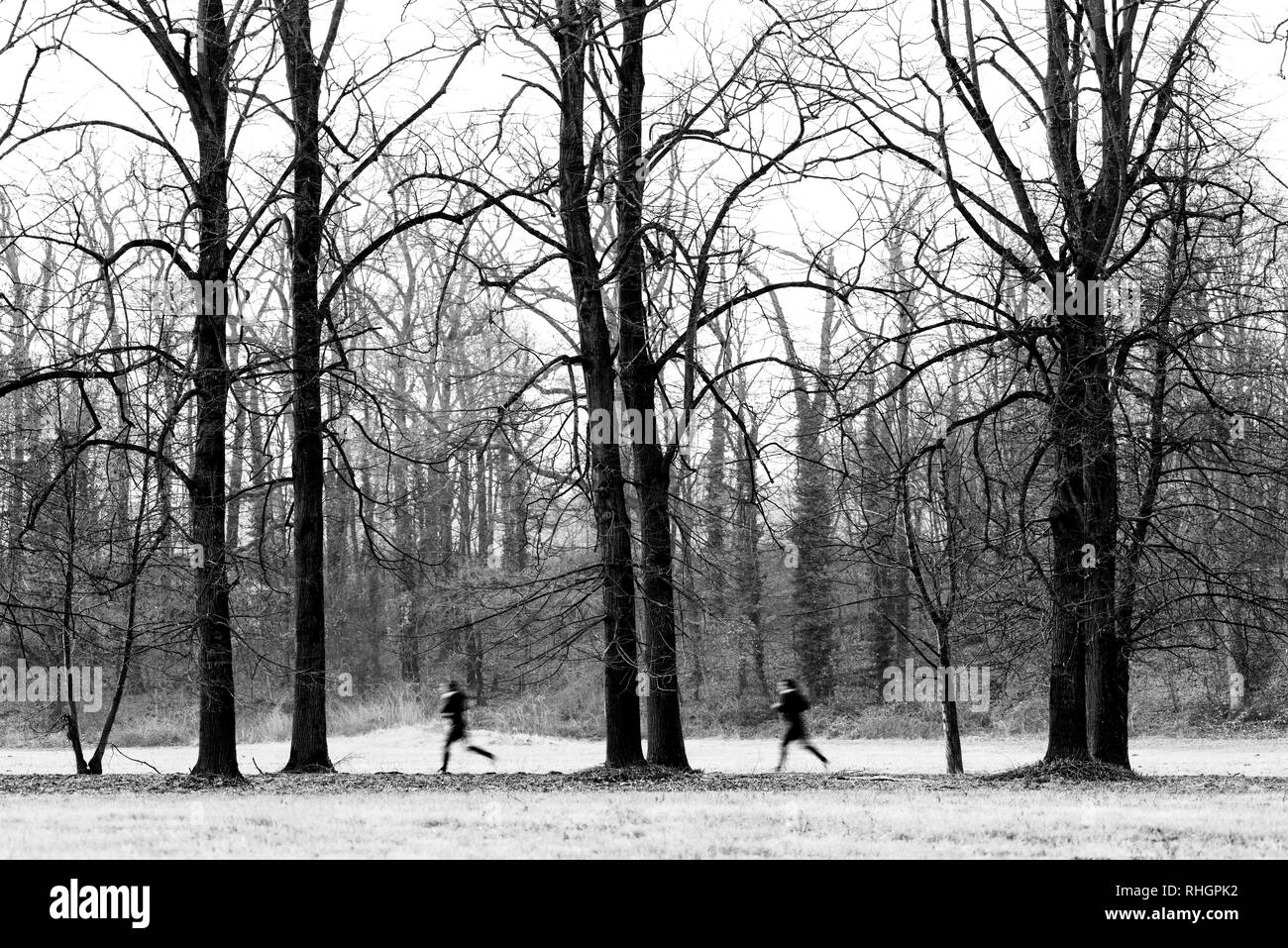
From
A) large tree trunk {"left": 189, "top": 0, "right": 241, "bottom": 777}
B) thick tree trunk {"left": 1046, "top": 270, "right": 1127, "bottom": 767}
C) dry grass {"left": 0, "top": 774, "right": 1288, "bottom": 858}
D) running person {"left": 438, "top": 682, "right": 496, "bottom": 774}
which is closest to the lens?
dry grass {"left": 0, "top": 774, "right": 1288, "bottom": 858}

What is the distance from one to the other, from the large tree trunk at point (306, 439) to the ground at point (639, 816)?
4.13 feet

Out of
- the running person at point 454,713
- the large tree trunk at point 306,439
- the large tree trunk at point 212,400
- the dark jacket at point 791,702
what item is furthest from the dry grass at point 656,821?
the running person at point 454,713

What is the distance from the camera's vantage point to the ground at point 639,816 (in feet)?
30.7

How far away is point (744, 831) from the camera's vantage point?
33.6 ft

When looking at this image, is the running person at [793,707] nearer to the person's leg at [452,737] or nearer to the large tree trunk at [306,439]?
the person's leg at [452,737]

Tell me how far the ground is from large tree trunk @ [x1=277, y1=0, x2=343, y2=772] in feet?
4.13

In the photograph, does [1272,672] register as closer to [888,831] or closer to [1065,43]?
[1065,43]

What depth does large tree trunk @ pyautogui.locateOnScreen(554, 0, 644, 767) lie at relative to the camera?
15719 mm

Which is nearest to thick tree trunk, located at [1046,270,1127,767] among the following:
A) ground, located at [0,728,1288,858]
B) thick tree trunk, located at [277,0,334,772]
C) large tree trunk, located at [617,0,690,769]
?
ground, located at [0,728,1288,858]

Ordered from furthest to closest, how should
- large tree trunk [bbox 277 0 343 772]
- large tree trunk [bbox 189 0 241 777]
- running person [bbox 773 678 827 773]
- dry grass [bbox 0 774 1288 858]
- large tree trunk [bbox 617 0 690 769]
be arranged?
large tree trunk [bbox 277 0 343 772] → running person [bbox 773 678 827 773] → large tree trunk [bbox 189 0 241 777] → large tree trunk [bbox 617 0 690 769] → dry grass [bbox 0 774 1288 858]

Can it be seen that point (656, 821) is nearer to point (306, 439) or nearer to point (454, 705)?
point (454, 705)

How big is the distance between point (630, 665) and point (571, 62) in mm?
6937

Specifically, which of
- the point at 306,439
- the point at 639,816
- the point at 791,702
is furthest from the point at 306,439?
the point at 639,816

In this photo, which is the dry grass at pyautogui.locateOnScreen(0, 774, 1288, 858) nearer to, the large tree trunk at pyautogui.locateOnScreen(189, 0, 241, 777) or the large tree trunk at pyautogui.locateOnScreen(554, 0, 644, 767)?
the large tree trunk at pyautogui.locateOnScreen(554, 0, 644, 767)
